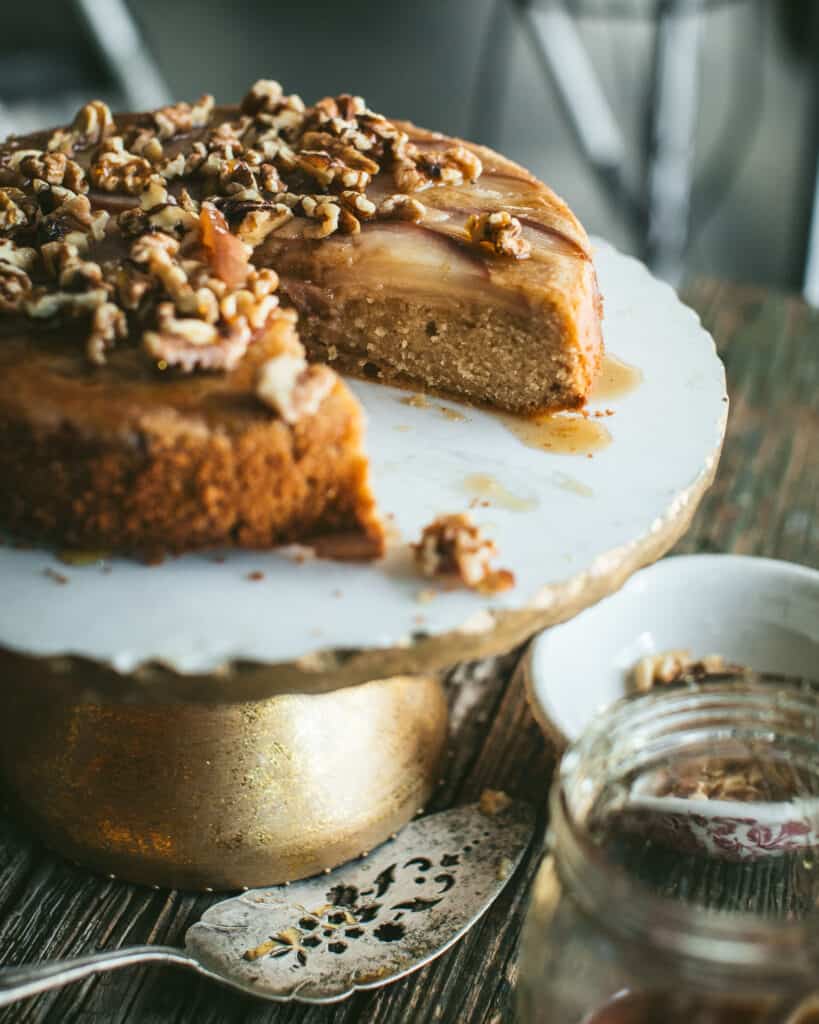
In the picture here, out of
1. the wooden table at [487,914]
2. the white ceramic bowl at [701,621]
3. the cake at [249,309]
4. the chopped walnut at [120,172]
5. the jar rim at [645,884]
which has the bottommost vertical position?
the wooden table at [487,914]

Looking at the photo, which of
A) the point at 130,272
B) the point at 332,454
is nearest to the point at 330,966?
the point at 332,454

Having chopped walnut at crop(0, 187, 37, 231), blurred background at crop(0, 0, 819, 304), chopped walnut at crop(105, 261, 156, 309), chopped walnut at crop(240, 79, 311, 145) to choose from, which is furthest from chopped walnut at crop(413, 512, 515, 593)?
blurred background at crop(0, 0, 819, 304)

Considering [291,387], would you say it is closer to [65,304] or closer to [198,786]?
[65,304]

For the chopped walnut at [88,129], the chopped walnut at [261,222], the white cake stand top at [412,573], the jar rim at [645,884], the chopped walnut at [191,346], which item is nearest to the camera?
the jar rim at [645,884]

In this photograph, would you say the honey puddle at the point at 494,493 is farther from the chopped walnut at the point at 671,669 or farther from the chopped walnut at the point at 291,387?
the chopped walnut at the point at 671,669

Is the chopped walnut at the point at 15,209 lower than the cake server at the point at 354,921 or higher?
higher

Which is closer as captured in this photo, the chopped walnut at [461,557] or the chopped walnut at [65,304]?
the chopped walnut at [461,557]

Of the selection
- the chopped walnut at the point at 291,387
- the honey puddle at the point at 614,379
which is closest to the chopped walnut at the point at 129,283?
the chopped walnut at the point at 291,387

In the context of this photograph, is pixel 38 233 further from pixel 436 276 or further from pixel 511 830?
pixel 511 830
